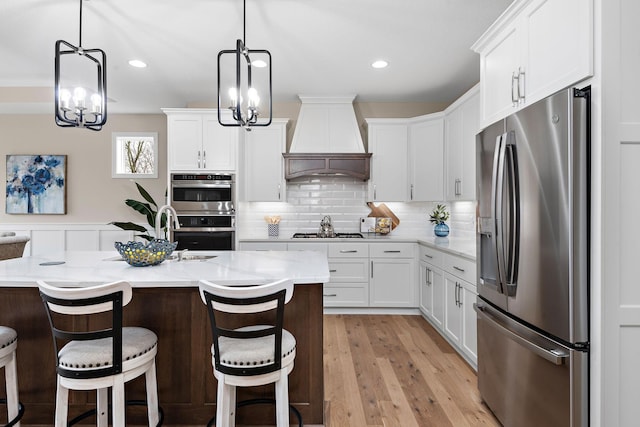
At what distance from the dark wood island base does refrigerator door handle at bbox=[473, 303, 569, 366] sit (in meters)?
1.01

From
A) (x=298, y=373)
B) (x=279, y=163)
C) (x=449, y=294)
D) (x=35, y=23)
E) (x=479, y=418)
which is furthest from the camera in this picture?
(x=279, y=163)

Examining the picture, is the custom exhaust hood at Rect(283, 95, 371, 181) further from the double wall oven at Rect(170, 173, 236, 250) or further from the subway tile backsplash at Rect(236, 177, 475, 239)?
the double wall oven at Rect(170, 173, 236, 250)

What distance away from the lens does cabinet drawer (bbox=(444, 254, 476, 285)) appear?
2850 millimetres

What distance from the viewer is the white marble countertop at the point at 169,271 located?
1814 mm

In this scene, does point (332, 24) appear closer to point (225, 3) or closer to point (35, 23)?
point (225, 3)

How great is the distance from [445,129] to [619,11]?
9.41 feet

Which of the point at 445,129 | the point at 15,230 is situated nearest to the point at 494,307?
the point at 445,129

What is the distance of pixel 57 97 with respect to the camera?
2250 mm

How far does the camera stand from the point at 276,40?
319 centimetres

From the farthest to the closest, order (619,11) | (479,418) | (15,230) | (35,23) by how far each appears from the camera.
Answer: (15,230), (35,23), (479,418), (619,11)

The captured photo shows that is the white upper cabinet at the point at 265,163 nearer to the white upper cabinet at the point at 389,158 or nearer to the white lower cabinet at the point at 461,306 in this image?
the white upper cabinet at the point at 389,158

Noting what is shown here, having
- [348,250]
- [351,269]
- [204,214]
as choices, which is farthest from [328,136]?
[204,214]

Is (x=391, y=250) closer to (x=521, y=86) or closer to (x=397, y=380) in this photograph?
(x=397, y=380)

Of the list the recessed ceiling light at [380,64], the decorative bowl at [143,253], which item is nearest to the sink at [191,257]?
the decorative bowl at [143,253]
